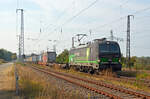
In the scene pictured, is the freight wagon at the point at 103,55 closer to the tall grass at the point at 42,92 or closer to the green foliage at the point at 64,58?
the tall grass at the point at 42,92

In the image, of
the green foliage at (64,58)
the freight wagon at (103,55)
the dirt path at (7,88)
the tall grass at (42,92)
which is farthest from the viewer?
the green foliage at (64,58)

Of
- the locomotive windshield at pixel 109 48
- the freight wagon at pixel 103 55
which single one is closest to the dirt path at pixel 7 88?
the freight wagon at pixel 103 55

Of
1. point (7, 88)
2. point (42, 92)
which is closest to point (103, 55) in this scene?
point (7, 88)

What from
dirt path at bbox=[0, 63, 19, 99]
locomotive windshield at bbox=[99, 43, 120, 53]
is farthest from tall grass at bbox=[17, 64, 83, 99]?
locomotive windshield at bbox=[99, 43, 120, 53]

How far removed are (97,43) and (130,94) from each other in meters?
10.2

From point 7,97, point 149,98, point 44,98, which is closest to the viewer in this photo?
point 44,98

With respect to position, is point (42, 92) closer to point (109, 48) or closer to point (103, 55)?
point (103, 55)

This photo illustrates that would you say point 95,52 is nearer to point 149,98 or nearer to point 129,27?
point 149,98

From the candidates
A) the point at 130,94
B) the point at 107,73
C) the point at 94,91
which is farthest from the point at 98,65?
the point at 130,94

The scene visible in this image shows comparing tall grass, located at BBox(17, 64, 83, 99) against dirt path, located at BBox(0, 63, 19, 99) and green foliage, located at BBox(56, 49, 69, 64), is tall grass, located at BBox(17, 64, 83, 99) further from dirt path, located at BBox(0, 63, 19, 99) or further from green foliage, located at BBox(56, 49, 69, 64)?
green foliage, located at BBox(56, 49, 69, 64)

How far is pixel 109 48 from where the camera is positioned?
20.1 metres

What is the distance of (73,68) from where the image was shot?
2938 cm

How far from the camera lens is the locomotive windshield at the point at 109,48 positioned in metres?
20.0

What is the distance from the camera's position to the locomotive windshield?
19984 mm
